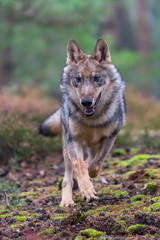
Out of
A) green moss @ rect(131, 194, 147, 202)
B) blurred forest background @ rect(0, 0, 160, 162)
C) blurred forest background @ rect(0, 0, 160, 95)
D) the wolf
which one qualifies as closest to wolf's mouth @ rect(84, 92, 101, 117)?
the wolf

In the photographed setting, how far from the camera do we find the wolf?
584 centimetres

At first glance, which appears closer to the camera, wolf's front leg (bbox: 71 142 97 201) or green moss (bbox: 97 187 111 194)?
wolf's front leg (bbox: 71 142 97 201)

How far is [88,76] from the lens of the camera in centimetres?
596

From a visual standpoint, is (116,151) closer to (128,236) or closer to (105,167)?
(105,167)

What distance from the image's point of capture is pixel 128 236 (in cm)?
411

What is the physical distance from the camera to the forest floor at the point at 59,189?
Result: 4.33 metres

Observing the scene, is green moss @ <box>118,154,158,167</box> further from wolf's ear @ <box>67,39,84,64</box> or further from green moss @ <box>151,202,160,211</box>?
green moss @ <box>151,202,160,211</box>

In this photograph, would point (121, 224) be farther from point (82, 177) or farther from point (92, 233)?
point (82, 177)

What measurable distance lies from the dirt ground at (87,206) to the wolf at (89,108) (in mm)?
439

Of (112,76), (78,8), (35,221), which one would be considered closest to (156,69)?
(78,8)

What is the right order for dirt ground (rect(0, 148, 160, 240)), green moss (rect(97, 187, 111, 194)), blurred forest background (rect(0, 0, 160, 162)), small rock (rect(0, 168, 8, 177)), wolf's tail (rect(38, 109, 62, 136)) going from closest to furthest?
dirt ground (rect(0, 148, 160, 240))
green moss (rect(97, 187, 111, 194))
wolf's tail (rect(38, 109, 62, 136))
small rock (rect(0, 168, 8, 177))
blurred forest background (rect(0, 0, 160, 162))

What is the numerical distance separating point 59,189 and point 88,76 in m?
1.81

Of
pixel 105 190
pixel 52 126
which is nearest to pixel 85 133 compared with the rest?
pixel 105 190

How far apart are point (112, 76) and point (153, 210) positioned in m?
2.15
